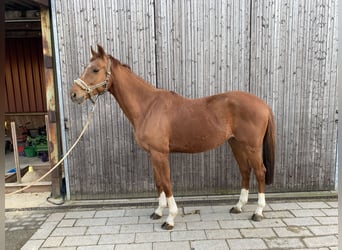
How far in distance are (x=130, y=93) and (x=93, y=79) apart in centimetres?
42

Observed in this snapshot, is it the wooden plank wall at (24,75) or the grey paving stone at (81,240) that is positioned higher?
the wooden plank wall at (24,75)

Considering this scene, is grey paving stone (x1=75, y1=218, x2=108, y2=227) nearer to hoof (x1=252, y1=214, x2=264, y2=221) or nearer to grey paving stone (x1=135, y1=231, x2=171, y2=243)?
grey paving stone (x1=135, y1=231, x2=171, y2=243)

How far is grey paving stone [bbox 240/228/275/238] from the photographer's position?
9.11 feet

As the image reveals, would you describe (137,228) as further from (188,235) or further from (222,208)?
(222,208)

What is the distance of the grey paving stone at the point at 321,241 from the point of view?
2596 mm

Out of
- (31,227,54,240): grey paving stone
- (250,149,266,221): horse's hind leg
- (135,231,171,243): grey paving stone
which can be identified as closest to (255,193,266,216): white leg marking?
(250,149,266,221): horse's hind leg

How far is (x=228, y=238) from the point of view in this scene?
274 cm

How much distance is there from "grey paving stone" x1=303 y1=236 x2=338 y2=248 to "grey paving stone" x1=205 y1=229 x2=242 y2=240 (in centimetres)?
66

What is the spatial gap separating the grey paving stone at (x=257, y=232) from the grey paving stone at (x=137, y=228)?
102 cm

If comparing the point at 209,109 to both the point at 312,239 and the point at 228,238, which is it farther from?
the point at 312,239

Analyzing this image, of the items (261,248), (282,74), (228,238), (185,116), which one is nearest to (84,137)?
(185,116)

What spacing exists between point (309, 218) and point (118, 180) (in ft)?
8.11

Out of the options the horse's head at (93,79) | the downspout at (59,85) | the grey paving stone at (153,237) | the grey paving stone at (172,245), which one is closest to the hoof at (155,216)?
the grey paving stone at (153,237)

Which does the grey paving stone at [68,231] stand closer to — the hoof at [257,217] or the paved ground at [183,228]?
the paved ground at [183,228]
